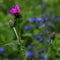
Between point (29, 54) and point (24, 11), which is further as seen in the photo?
point (24, 11)

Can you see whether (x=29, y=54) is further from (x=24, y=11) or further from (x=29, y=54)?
(x=24, y=11)

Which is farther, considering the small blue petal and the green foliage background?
the green foliage background

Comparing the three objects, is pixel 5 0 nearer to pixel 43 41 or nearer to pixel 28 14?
pixel 28 14

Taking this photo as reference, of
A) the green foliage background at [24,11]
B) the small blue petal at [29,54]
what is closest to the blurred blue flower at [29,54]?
the small blue petal at [29,54]

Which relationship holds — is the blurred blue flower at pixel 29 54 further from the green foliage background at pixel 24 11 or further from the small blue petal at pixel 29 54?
the green foliage background at pixel 24 11

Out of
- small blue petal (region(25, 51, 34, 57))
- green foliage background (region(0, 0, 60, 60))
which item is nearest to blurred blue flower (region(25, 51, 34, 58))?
small blue petal (region(25, 51, 34, 57))

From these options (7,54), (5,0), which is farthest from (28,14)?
(7,54)

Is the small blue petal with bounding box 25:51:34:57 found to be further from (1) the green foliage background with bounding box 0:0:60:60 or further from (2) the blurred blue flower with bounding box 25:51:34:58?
(1) the green foliage background with bounding box 0:0:60:60

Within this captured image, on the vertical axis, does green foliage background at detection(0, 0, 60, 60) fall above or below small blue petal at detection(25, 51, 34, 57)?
below

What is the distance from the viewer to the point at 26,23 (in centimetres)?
351

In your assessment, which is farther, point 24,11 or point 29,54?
point 24,11

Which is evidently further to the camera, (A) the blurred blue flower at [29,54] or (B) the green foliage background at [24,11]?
(B) the green foliage background at [24,11]

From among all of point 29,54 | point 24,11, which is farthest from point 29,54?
point 24,11

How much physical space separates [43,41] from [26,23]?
0.85 meters
